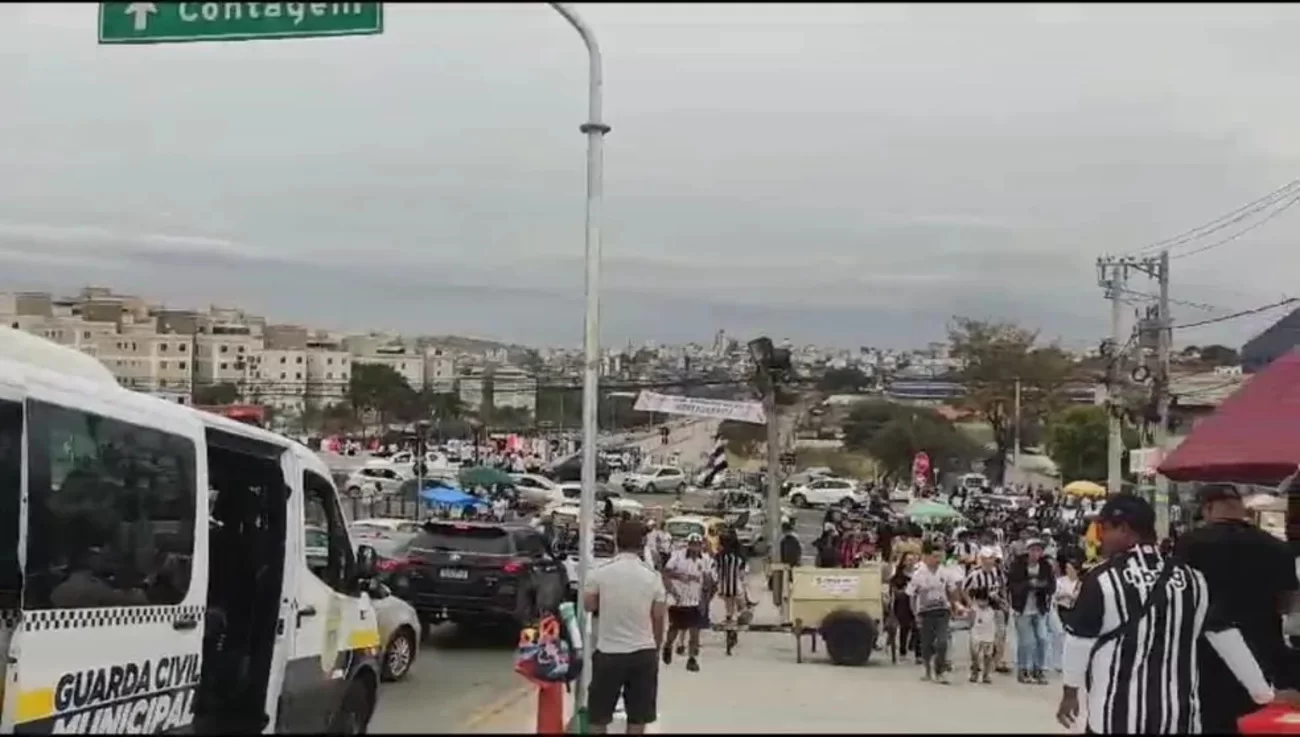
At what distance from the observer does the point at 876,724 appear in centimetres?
375

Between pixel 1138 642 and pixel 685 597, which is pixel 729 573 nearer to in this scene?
pixel 685 597

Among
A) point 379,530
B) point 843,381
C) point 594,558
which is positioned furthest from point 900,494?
point 594,558

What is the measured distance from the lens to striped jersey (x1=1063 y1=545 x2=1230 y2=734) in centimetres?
528

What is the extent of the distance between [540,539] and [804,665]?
14.1ft

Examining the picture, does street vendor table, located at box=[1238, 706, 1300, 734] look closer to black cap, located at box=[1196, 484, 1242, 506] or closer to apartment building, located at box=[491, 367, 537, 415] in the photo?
black cap, located at box=[1196, 484, 1242, 506]

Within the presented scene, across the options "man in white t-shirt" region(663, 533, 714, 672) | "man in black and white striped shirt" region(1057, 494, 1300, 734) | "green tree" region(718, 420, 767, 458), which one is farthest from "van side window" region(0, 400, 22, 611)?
"green tree" region(718, 420, 767, 458)

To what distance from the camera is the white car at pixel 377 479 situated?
158 ft

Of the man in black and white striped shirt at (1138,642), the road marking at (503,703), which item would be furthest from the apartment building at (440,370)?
the man in black and white striped shirt at (1138,642)

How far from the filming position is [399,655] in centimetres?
1309

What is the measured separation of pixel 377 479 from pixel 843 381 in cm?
1929

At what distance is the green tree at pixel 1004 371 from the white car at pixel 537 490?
14981 millimetres

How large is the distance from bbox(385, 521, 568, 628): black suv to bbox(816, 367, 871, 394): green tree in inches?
801

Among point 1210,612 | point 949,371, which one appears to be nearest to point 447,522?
point 1210,612

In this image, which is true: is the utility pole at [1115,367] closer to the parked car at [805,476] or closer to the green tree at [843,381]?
the green tree at [843,381]
